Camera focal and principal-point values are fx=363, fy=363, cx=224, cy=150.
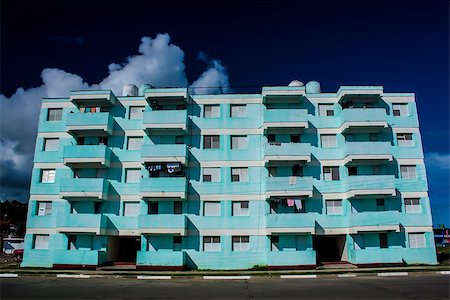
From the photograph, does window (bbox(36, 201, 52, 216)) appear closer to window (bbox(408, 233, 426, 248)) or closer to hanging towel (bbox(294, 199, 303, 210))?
hanging towel (bbox(294, 199, 303, 210))

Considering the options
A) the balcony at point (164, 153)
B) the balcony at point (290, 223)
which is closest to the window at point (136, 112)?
the balcony at point (164, 153)

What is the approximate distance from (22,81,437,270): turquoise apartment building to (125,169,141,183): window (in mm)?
199

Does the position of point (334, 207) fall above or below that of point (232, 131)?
below

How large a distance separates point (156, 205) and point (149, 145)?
5699 mm

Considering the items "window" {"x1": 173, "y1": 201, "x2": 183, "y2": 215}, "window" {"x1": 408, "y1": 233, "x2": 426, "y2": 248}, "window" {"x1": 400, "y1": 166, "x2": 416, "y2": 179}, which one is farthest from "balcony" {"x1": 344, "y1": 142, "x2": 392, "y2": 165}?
"window" {"x1": 173, "y1": 201, "x2": 183, "y2": 215}

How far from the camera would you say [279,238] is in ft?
108

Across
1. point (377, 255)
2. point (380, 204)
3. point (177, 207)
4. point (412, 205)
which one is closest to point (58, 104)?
point (177, 207)

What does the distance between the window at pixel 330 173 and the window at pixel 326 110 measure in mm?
5608

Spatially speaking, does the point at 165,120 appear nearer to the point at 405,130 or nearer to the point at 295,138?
the point at 295,138

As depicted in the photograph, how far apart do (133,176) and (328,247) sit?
818 inches

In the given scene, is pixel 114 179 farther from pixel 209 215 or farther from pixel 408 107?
pixel 408 107

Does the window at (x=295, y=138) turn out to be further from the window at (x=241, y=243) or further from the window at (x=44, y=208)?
the window at (x=44, y=208)

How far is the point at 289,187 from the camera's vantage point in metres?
33.1

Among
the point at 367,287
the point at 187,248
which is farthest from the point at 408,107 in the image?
the point at 187,248
